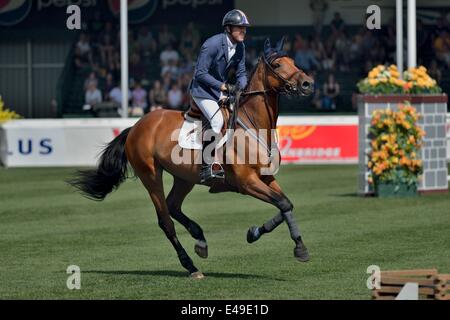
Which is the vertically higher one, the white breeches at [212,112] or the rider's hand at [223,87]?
the rider's hand at [223,87]

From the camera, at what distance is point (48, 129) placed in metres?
30.5

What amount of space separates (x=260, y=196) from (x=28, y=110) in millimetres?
29951

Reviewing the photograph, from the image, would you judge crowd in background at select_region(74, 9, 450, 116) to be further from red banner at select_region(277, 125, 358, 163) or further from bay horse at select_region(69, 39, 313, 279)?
bay horse at select_region(69, 39, 313, 279)

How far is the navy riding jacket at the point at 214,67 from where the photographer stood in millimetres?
13812

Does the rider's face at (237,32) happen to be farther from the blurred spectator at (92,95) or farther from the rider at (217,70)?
the blurred spectator at (92,95)

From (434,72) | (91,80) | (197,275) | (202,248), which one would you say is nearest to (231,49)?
(202,248)

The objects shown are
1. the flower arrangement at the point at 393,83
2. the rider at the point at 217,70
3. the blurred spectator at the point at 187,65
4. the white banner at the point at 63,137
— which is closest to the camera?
the rider at the point at 217,70

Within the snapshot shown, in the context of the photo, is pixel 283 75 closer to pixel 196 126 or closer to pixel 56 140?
pixel 196 126

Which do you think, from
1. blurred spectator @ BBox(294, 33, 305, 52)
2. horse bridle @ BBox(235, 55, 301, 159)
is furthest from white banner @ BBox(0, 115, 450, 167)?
horse bridle @ BBox(235, 55, 301, 159)

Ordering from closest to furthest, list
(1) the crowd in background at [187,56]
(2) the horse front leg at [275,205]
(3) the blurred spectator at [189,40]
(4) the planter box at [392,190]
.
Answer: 1. (2) the horse front leg at [275,205]
2. (4) the planter box at [392,190]
3. (1) the crowd in background at [187,56]
4. (3) the blurred spectator at [189,40]

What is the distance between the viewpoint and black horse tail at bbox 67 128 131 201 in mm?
15148

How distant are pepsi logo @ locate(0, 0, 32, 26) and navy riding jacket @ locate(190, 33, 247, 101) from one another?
28.7m

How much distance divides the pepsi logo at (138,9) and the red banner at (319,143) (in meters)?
11.1

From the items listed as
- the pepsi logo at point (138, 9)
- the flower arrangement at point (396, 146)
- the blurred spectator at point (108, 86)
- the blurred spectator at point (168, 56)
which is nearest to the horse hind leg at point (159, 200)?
the flower arrangement at point (396, 146)
